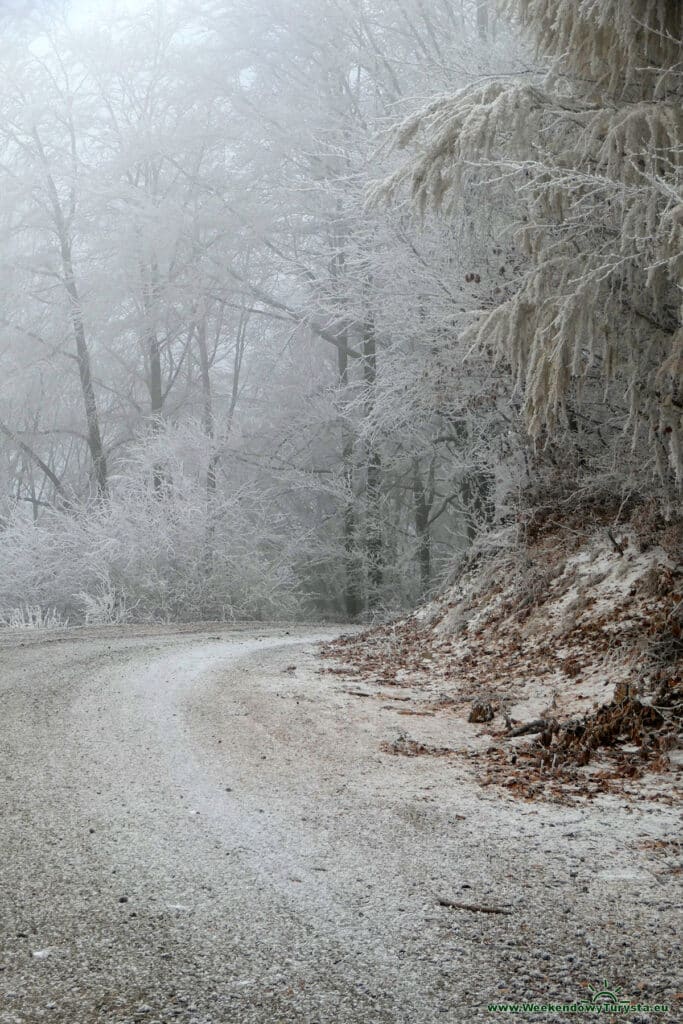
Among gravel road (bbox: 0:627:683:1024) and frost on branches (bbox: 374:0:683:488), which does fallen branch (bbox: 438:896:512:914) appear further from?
frost on branches (bbox: 374:0:683:488)

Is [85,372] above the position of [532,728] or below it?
above

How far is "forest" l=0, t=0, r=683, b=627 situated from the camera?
6.95m

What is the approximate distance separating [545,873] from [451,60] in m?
12.1

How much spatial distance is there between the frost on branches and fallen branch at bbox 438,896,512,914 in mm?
4048

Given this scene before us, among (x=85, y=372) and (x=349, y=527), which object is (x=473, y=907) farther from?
(x=85, y=372)

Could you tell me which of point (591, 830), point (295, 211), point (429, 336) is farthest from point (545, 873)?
point (295, 211)

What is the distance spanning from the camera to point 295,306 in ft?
67.7

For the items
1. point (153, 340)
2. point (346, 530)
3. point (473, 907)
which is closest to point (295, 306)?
point (153, 340)

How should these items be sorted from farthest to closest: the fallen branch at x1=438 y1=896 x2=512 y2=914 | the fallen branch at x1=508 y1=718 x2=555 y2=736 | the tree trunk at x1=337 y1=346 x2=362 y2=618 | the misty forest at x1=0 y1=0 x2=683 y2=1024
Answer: the tree trunk at x1=337 y1=346 x2=362 y2=618 → the fallen branch at x1=508 y1=718 x2=555 y2=736 → the fallen branch at x1=438 y1=896 x2=512 y2=914 → the misty forest at x1=0 y1=0 x2=683 y2=1024

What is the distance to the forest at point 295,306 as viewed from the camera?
22.8ft

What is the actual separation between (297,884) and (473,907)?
570mm

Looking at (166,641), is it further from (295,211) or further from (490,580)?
(295,211)

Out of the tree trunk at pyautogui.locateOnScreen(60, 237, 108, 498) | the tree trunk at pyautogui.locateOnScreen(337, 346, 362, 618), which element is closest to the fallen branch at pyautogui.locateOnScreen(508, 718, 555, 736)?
the tree trunk at pyautogui.locateOnScreen(337, 346, 362, 618)

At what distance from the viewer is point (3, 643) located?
9891 mm
